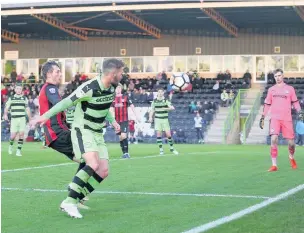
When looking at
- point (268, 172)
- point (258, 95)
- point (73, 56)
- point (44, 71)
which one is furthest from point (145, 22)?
point (44, 71)

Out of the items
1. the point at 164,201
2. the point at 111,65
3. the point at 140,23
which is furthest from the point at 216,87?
the point at 111,65

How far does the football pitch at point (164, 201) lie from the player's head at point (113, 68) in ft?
5.21

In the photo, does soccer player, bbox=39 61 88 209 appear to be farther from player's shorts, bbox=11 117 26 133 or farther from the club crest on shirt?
player's shorts, bbox=11 117 26 133

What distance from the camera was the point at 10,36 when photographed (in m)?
51.2

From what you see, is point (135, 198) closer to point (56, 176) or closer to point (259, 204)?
point (259, 204)

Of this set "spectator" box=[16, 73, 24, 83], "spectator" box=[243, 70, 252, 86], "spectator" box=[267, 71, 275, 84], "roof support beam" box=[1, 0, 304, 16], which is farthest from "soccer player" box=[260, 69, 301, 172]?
"spectator" box=[16, 73, 24, 83]

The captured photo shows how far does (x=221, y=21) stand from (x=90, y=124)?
35.9 metres

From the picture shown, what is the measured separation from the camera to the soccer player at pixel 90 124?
27.9 ft

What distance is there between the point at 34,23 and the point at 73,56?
442cm

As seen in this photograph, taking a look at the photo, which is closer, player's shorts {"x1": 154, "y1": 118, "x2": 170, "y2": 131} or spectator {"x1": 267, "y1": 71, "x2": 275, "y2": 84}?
player's shorts {"x1": 154, "y1": 118, "x2": 170, "y2": 131}

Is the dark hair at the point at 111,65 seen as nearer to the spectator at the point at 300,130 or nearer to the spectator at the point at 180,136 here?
the spectator at the point at 300,130

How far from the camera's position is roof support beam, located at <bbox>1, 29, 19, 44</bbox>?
166 ft

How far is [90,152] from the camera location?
869cm

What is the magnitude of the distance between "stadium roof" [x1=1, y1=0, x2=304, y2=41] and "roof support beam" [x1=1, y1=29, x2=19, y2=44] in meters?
0.16
